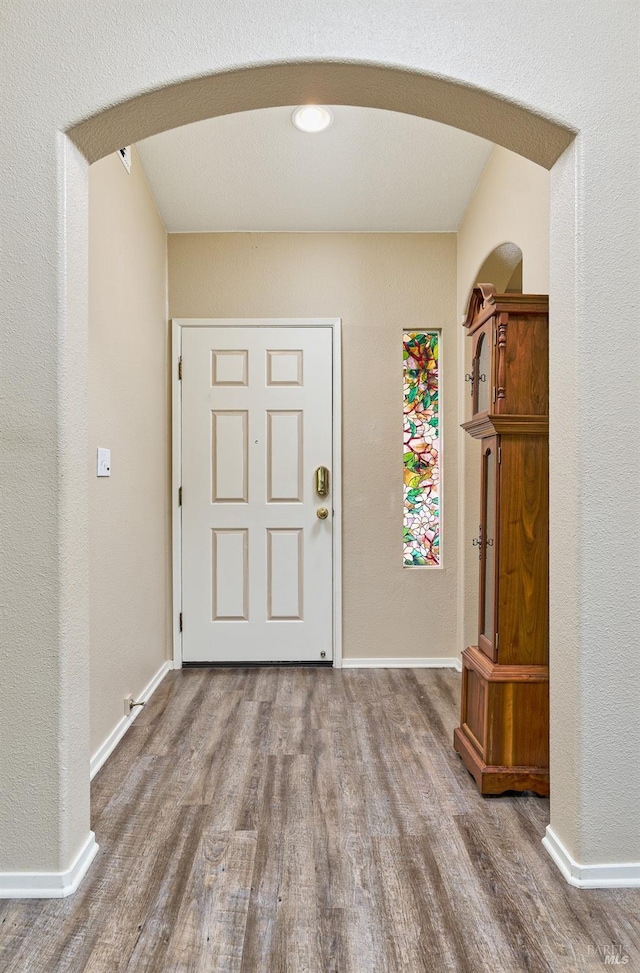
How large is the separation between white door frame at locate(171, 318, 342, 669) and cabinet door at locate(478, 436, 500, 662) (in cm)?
125

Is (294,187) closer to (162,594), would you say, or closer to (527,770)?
(162,594)

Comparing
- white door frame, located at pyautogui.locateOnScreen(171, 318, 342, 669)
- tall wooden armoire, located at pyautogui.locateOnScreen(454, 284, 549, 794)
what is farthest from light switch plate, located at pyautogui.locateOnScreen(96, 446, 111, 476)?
tall wooden armoire, located at pyautogui.locateOnScreen(454, 284, 549, 794)

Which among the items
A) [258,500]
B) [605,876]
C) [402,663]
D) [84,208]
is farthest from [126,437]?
[605,876]

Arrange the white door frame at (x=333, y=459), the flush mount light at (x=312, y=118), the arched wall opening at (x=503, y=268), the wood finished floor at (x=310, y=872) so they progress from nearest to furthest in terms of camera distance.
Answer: the wood finished floor at (x=310, y=872), the flush mount light at (x=312, y=118), the arched wall opening at (x=503, y=268), the white door frame at (x=333, y=459)

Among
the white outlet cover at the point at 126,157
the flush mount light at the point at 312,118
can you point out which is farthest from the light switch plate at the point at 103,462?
→ the flush mount light at the point at 312,118

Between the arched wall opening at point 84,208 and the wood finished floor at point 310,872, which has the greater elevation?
the arched wall opening at point 84,208

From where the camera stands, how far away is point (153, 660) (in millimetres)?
3092

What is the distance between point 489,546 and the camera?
85.1 inches

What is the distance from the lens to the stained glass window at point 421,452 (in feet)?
11.5

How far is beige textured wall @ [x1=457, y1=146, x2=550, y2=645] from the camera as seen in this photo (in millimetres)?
2281

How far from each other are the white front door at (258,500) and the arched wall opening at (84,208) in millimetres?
1746

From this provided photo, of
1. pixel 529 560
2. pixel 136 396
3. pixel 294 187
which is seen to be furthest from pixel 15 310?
pixel 294 187

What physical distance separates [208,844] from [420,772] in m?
0.81

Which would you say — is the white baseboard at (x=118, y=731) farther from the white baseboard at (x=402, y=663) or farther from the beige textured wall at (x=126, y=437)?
the white baseboard at (x=402, y=663)
